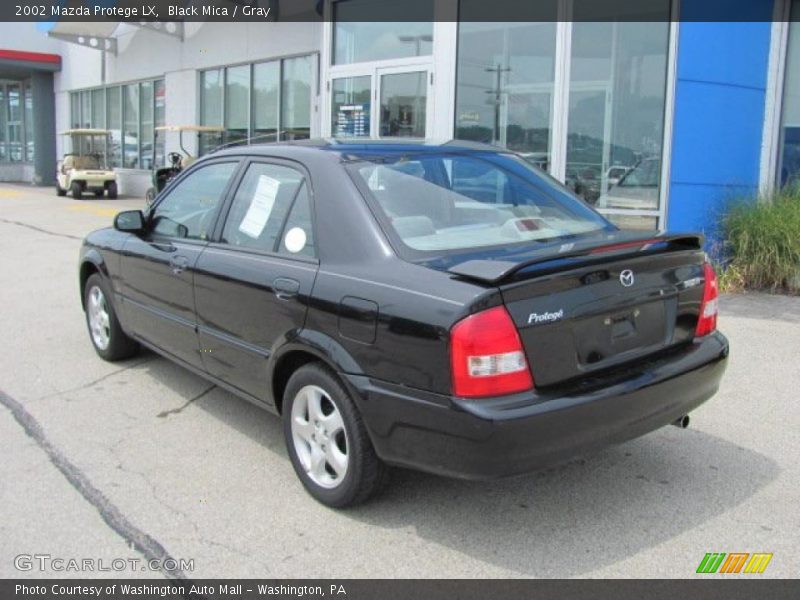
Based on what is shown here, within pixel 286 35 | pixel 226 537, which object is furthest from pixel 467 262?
pixel 286 35

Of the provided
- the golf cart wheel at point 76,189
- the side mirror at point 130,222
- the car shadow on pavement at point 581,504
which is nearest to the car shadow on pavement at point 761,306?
the car shadow on pavement at point 581,504

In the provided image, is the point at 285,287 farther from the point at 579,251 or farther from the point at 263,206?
the point at 579,251

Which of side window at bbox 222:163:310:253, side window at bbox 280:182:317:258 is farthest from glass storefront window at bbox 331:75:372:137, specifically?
side window at bbox 280:182:317:258

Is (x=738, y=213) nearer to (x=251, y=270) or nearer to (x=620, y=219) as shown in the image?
(x=620, y=219)

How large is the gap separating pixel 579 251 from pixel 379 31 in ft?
31.8

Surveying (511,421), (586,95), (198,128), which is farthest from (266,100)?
(511,421)

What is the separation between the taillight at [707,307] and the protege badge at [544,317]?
0.99 meters

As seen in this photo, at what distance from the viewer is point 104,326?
18.7 ft

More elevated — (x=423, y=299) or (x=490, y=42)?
(x=490, y=42)

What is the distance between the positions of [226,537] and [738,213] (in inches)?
292

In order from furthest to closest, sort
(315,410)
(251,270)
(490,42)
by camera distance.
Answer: (490,42) < (251,270) < (315,410)

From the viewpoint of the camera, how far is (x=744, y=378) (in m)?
5.33
